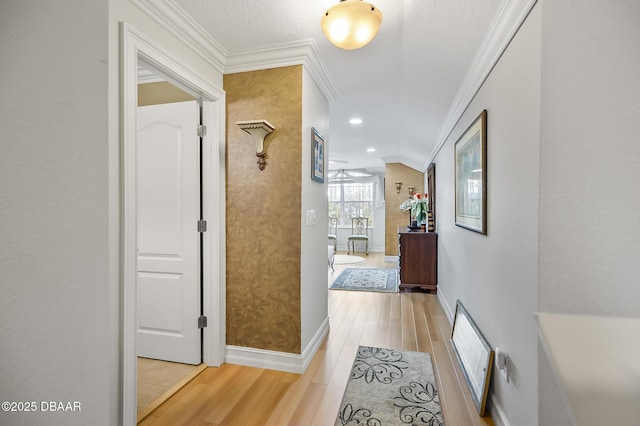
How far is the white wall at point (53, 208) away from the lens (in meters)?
0.41

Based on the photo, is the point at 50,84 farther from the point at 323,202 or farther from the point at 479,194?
the point at 323,202

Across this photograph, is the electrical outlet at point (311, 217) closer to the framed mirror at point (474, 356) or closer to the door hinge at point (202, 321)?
the door hinge at point (202, 321)

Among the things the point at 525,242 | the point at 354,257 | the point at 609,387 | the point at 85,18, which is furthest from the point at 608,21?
the point at 354,257

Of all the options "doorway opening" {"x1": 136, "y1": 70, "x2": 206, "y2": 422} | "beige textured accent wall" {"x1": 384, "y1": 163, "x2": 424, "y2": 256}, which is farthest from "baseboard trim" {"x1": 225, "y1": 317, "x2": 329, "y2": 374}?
"beige textured accent wall" {"x1": 384, "y1": 163, "x2": 424, "y2": 256}

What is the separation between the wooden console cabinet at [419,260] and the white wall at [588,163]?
3383mm

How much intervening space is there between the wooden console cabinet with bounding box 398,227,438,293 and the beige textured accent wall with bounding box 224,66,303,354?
2.73 metres

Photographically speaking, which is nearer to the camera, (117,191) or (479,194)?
(117,191)

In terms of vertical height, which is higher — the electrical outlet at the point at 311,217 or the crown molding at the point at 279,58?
the crown molding at the point at 279,58

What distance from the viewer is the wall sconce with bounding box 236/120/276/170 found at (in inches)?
85.3

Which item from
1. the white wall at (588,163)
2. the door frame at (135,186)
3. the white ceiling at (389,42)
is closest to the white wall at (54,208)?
the door frame at (135,186)

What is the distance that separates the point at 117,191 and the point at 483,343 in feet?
7.60

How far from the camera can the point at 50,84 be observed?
454mm

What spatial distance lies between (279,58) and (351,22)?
899 mm

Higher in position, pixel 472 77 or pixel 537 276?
pixel 472 77
